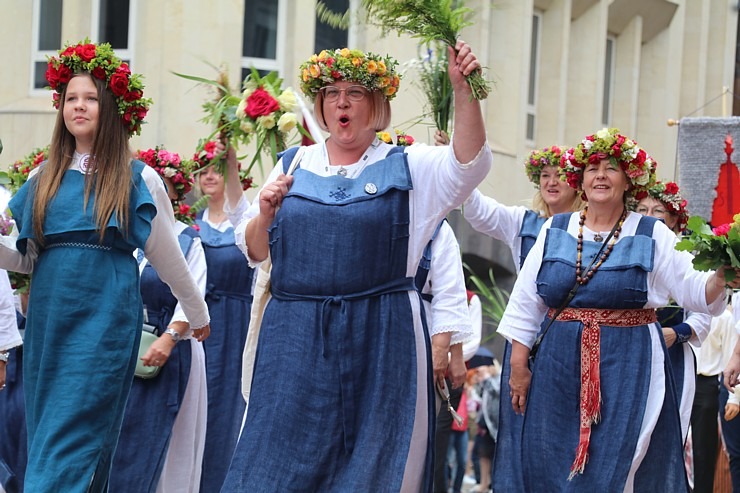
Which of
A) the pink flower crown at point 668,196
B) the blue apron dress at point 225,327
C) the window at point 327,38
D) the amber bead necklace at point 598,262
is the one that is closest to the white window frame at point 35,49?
the window at point 327,38

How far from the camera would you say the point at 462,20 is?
566cm

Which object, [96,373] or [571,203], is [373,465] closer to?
[96,373]

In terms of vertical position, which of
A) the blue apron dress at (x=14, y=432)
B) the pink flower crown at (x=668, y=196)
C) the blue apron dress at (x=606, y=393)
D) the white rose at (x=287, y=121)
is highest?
the white rose at (x=287, y=121)

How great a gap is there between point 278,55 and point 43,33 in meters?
2.71

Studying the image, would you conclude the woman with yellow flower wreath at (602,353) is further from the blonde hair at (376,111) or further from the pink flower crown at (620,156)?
the blonde hair at (376,111)

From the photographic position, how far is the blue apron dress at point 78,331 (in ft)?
19.6

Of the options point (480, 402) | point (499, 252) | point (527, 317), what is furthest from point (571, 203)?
point (499, 252)

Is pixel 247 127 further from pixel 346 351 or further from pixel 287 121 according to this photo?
pixel 346 351

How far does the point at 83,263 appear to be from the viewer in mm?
6105

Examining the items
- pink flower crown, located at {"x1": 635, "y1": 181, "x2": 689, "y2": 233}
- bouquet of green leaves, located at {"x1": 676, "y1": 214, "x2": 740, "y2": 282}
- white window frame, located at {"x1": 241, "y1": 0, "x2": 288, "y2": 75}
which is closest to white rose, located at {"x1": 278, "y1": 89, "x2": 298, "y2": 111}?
bouquet of green leaves, located at {"x1": 676, "y1": 214, "x2": 740, "y2": 282}

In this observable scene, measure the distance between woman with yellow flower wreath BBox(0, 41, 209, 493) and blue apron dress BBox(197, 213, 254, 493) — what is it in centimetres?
308

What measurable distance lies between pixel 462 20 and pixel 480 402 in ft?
33.3

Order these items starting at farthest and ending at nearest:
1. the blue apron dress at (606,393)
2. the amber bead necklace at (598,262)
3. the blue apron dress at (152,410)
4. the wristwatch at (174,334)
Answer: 1. the blue apron dress at (152,410)
2. the wristwatch at (174,334)
3. the amber bead necklace at (598,262)
4. the blue apron dress at (606,393)

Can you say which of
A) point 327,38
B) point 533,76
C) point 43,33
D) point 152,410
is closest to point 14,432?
point 152,410
